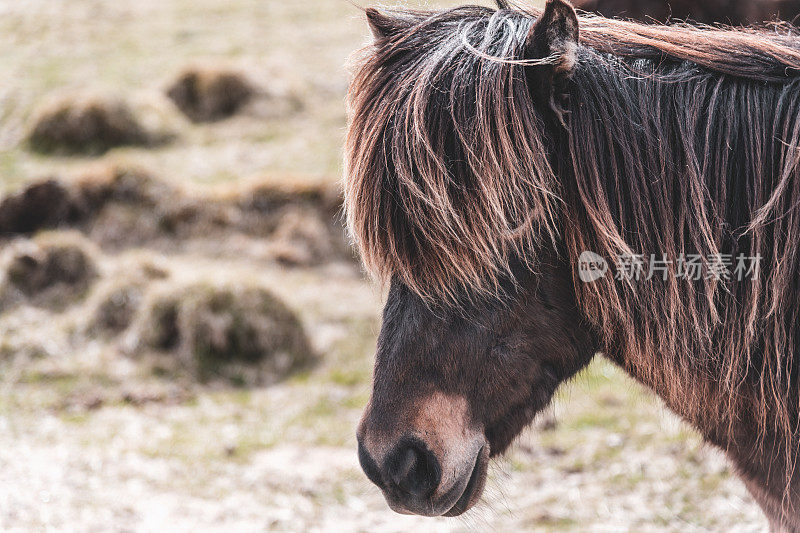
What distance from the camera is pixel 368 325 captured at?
6996 millimetres

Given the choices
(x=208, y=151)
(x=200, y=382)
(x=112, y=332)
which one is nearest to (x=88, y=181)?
(x=208, y=151)

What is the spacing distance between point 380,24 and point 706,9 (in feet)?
12.1

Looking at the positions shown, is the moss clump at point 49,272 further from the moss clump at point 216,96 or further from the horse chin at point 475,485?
the horse chin at point 475,485

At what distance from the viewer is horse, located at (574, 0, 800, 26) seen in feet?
15.6

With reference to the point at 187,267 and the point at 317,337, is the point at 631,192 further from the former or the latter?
the point at 187,267

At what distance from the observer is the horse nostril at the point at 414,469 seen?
180 centimetres

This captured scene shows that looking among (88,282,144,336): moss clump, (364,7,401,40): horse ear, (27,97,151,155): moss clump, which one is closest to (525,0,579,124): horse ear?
(364,7,401,40): horse ear

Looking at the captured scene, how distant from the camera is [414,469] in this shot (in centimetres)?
182

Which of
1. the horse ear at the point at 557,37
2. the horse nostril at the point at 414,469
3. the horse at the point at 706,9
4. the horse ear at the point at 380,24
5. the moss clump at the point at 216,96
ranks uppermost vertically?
the horse ear at the point at 557,37

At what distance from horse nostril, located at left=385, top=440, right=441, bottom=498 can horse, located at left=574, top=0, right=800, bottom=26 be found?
3693mm

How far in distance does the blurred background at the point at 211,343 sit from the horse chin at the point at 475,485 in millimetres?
459

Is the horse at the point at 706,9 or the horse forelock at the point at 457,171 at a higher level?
the horse forelock at the point at 457,171

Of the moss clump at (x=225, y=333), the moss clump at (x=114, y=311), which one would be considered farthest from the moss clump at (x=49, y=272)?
the moss clump at (x=225, y=333)

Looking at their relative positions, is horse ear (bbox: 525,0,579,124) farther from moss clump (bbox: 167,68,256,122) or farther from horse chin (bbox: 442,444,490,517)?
moss clump (bbox: 167,68,256,122)
